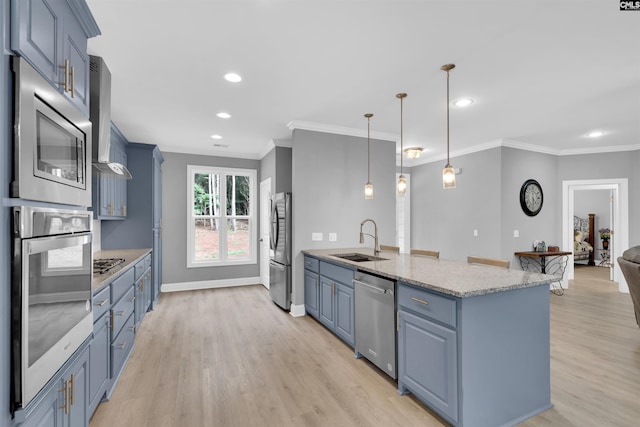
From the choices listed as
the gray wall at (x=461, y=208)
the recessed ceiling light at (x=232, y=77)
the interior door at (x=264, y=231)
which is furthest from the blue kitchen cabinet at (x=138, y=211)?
the gray wall at (x=461, y=208)

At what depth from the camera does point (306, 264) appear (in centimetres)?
418

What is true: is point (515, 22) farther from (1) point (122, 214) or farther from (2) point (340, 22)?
(1) point (122, 214)

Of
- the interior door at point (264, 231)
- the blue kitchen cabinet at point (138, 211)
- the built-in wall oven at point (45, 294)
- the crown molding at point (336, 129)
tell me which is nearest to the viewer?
the built-in wall oven at point (45, 294)

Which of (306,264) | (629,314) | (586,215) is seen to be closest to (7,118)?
(306,264)

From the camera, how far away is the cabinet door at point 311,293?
3.88 metres

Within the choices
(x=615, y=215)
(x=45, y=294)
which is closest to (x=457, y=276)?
(x=45, y=294)

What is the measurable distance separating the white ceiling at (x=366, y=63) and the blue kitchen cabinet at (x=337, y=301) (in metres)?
1.95

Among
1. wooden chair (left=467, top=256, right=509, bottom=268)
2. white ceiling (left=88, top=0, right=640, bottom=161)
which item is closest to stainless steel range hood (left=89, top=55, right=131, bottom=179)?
white ceiling (left=88, top=0, right=640, bottom=161)

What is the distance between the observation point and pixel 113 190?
3.81 meters

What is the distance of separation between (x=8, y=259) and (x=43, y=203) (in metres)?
0.31

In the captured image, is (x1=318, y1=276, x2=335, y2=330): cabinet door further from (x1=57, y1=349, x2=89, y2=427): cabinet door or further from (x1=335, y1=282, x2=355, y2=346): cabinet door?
(x1=57, y1=349, x2=89, y2=427): cabinet door

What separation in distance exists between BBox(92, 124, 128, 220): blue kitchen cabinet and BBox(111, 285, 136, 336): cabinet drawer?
1.10 metres

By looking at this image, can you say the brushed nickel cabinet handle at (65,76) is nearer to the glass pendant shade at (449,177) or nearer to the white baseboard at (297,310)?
the glass pendant shade at (449,177)

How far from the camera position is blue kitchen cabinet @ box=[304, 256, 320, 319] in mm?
3848
